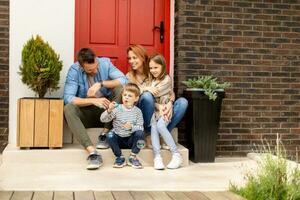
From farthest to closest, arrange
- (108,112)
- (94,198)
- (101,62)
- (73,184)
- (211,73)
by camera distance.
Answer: (211,73) < (101,62) < (108,112) < (73,184) < (94,198)

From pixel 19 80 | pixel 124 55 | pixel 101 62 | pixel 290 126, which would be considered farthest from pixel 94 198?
pixel 290 126

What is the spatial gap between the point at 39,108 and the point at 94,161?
80cm

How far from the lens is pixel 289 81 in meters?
5.49

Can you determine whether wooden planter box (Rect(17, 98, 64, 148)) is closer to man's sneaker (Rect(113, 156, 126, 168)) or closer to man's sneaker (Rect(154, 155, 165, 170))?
man's sneaker (Rect(113, 156, 126, 168))

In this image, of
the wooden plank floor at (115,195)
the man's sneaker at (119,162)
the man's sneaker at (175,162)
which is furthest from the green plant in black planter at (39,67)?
the wooden plank floor at (115,195)

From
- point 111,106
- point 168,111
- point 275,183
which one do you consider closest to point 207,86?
point 168,111

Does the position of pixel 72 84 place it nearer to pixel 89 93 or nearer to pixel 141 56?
pixel 89 93

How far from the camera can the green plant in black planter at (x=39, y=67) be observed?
4379 millimetres

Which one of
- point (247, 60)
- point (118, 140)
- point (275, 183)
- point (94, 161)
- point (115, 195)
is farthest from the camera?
point (247, 60)

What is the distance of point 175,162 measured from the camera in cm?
431

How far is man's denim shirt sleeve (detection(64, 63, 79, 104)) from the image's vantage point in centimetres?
446

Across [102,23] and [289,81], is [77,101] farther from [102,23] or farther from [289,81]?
[289,81]

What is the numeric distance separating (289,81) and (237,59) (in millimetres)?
742

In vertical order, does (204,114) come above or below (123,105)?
below
